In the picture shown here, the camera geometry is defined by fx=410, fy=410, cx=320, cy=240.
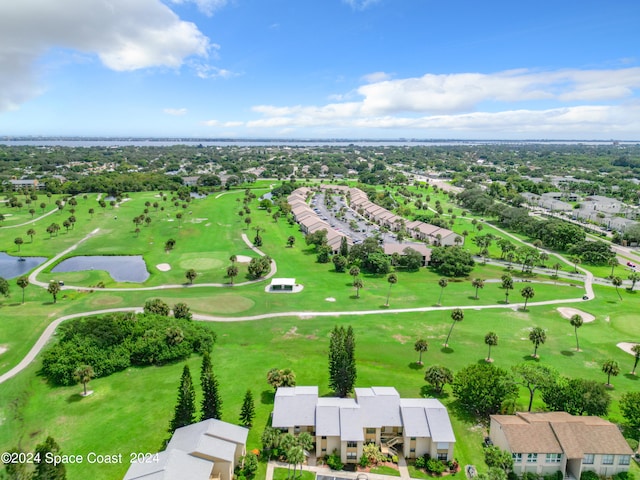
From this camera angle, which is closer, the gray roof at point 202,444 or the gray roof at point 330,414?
the gray roof at point 202,444

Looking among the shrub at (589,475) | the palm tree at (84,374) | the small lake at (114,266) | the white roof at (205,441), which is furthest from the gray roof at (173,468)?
the small lake at (114,266)

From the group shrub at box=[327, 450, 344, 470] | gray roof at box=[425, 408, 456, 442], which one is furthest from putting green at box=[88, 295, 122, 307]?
gray roof at box=[425, 408, 456, 442]

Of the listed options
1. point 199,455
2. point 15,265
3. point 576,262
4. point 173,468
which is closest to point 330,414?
point 199,455

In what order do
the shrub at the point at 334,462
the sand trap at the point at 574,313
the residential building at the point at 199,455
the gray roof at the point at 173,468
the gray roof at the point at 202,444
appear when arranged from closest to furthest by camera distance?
the gray roof at the point at 173,468, the residential building at the point at 199,455, the gray roof at the point at 202,444, the shrub at the point at 334,462, the sand trap at the point at 574,313

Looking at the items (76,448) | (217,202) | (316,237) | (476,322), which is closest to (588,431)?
(476,322)

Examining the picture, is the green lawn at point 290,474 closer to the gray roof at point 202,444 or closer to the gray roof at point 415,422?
the gray roof at point 202,444

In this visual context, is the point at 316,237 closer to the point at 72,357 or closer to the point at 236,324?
the point at 236,324

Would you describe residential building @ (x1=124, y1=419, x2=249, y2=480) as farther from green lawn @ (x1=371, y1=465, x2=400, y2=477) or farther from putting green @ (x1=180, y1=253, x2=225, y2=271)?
putting green @ (x1=180, y1=253, x2=225, y2=271)
